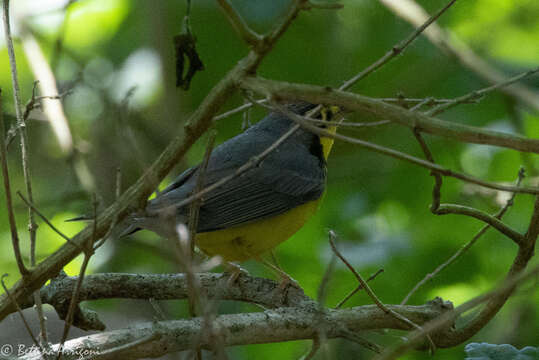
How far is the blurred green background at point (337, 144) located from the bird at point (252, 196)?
1.94 ft

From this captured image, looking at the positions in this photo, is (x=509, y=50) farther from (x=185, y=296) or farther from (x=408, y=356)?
(x=185, y=296)

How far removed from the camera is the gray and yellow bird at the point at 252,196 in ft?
13.8

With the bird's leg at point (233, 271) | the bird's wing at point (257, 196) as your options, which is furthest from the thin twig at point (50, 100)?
the bird's leg at point (233, 271)

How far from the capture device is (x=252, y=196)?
4484 millimetres

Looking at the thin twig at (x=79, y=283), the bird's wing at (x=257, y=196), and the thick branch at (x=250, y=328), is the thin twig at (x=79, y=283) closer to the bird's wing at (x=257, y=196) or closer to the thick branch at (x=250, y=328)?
the thick branch at (x=250, y=328)

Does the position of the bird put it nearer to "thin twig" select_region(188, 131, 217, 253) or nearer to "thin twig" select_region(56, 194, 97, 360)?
"thin twig" select_region(188, 131, 217, 253)

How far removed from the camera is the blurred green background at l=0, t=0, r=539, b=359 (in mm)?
4945

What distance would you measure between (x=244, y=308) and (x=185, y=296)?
1.65 m

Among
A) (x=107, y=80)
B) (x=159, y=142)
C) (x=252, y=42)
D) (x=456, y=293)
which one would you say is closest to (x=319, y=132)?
(x=252, y=42)

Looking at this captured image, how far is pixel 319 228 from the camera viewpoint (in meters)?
5.47

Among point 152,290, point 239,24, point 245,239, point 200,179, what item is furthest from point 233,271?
point 239,24

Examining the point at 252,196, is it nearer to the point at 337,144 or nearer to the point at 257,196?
the point at 257,196

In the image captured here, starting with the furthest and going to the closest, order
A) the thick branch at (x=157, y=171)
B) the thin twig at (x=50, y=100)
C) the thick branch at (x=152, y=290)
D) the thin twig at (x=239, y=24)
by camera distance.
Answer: the thin twig at (x=50, y=100), the thick branch at (x=152, y=290), the thick branch at (x=157, y=171), the thin twig at (x=239, y=24)

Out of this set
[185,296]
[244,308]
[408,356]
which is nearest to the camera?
[185,296]
